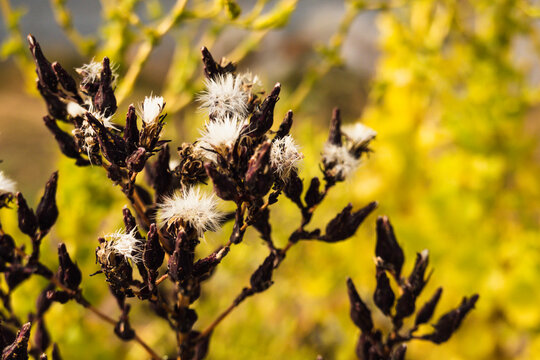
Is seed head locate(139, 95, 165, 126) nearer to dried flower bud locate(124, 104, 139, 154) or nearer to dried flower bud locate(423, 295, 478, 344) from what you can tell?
dried flower bud locate(124, 104, 139, 154)

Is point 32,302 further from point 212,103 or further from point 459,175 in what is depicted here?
point 459,175

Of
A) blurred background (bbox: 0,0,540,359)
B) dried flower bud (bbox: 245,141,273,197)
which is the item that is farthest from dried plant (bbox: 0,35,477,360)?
blurred background (bbox: 0,0,540,359)

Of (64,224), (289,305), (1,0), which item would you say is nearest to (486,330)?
(289,305)

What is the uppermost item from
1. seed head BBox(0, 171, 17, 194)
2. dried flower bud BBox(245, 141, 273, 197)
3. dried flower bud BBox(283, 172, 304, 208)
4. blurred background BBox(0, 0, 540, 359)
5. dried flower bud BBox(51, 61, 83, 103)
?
blurred background BBox(0, 0, 540, 359)

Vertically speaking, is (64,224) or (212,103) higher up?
(64,224)

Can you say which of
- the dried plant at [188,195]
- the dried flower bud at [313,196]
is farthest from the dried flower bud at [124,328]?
the dried flower bud at [313,196]

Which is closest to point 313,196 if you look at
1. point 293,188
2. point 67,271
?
point 293,188

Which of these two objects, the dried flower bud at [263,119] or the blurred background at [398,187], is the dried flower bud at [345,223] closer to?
the dried flower bud at [263,119]
